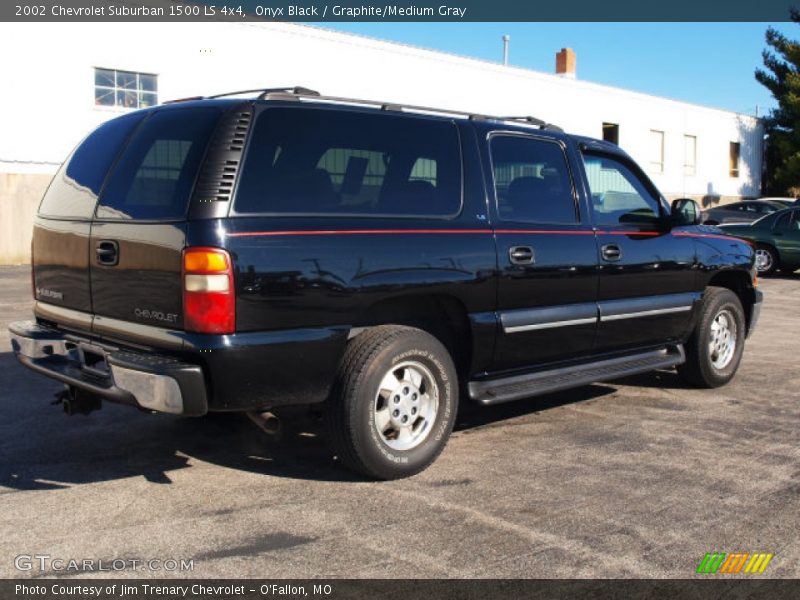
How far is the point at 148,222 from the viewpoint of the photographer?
159 inches

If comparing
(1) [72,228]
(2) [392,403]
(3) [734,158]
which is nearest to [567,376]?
(2) [392,403]

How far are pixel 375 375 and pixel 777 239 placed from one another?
1514 cm

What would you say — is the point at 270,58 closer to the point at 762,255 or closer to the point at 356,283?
the point at 762,255

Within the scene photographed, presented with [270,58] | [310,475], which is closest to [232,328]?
[310,475]

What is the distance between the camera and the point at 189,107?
14.3ft

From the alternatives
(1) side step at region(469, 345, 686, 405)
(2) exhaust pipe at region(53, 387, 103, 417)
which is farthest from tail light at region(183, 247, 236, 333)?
(1) side step at region(469, 345, 686, 405)

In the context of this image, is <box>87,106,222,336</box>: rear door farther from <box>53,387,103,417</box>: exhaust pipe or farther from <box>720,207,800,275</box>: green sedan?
Answer: <box>720,207,800,275</box>: green sedan

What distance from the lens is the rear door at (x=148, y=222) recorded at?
3.93 metres

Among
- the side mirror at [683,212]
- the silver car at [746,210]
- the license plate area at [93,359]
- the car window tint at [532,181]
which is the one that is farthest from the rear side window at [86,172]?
the silver car at [746,210]

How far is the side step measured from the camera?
4.94 metres

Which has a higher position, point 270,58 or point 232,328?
point 270,58

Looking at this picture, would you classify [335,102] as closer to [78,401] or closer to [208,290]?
[208,290]

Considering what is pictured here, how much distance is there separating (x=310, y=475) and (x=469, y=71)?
2248 centimetres

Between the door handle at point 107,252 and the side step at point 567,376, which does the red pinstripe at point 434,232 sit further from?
the side step at point 567,376
